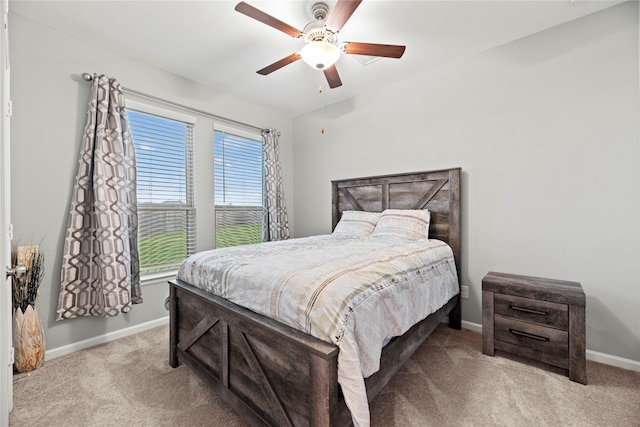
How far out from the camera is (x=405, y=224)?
286 cm

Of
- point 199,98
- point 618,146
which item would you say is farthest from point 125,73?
point 618,146

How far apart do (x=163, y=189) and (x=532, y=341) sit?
361 centimetres

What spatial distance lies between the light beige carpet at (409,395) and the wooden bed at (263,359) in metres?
0.19

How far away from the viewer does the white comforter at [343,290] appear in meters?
1.17

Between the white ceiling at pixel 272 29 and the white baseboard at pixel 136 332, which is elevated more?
the white ceiling at pixel 272 29

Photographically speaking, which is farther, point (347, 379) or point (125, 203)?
point (125, 203)

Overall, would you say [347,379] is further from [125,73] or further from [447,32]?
[125,73]

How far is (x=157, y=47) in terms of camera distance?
259cm

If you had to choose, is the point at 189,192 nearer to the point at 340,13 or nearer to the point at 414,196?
the point at 340,13

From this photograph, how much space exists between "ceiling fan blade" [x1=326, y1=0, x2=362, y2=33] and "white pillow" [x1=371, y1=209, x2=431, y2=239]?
181cm

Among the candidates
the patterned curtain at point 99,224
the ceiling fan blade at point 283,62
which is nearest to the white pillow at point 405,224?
the ceiling fan blade at point 283,62

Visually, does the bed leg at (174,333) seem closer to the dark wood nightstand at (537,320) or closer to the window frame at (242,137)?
the window frame at (242,137)

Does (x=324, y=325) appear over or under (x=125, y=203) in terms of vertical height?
under

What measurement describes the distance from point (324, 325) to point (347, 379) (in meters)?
0.22
